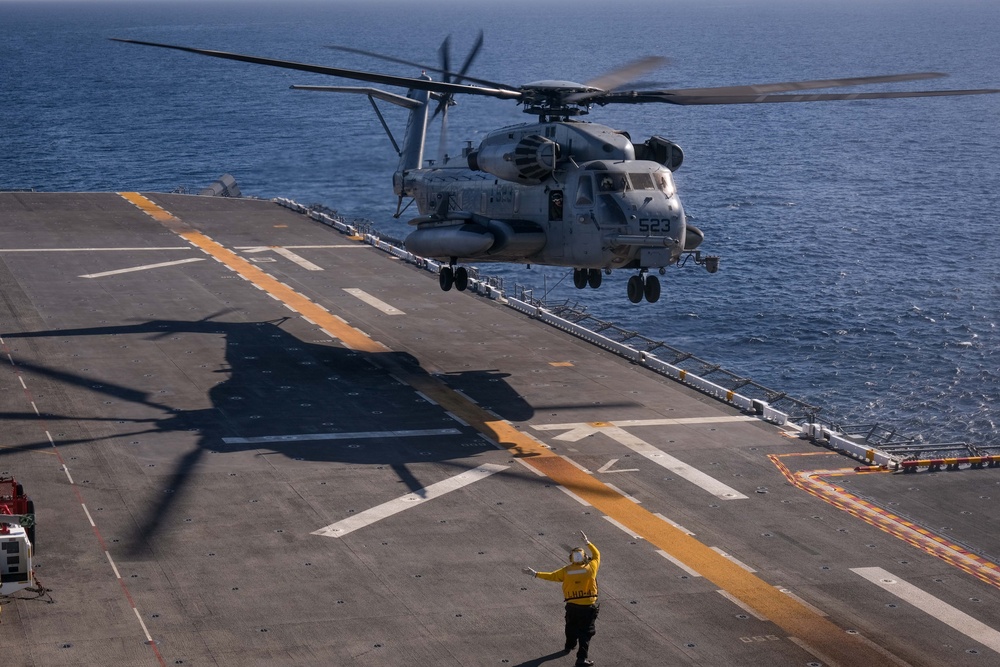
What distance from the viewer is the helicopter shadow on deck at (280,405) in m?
29.7

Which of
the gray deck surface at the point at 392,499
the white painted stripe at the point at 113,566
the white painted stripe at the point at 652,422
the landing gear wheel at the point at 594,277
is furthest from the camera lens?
the landing gear wheel at the point at 594,277

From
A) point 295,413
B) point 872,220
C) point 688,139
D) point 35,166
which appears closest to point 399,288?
point 295,413

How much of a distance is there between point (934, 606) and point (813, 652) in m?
3.33

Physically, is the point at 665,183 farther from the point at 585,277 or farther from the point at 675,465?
the point at 675,465

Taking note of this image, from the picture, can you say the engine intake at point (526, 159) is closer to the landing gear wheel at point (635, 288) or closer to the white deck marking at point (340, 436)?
the landing gear wheel at point (635, 288)

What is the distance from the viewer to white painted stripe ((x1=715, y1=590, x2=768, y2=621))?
2175 centimetres

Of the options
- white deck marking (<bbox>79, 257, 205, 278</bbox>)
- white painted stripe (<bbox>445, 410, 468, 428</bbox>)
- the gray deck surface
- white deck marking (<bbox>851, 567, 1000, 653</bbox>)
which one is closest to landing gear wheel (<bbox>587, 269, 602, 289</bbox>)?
the gray deck surface

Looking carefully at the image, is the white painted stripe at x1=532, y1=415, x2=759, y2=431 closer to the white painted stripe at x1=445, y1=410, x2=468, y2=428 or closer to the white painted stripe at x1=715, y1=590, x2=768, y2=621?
the white painted stripe at x1=445, y1=410, x2=468, y2=428

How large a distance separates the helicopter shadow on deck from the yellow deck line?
0.63m

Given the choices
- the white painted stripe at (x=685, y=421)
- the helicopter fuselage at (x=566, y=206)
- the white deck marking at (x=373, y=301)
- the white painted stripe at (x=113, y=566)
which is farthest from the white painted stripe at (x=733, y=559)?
the white deck marking at (x=373, y=301)

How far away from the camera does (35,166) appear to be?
106688 millimetres

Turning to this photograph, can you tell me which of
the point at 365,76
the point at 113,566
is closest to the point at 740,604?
the point at 113,566

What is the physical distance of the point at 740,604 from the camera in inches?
875

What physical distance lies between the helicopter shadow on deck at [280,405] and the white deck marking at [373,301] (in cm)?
448
